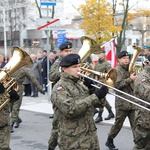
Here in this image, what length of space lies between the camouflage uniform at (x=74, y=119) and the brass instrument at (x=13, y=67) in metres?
1.19

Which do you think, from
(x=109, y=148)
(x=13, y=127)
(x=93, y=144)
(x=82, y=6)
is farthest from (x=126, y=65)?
(x=82, y=6)

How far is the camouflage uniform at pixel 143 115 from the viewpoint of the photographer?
5.07 metres

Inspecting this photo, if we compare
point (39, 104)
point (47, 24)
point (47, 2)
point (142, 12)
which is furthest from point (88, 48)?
point (142, 12)

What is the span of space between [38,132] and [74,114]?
4.75 metres

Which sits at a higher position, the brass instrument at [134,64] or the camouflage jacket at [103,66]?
the brass instrument at [134,64]

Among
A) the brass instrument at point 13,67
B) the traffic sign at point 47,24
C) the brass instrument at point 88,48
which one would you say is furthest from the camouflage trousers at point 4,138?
the traffic sign at point 47,24

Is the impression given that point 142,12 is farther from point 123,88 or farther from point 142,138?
point 142,138

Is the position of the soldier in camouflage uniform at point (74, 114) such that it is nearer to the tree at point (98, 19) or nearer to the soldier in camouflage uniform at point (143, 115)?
the soldier in camouflage uniform at point (143, 115)

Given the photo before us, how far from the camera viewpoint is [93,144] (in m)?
4.26

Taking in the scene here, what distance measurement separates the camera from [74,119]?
417 centimetres

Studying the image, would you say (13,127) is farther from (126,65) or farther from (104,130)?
(126,65)

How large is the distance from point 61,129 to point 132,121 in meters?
2.46

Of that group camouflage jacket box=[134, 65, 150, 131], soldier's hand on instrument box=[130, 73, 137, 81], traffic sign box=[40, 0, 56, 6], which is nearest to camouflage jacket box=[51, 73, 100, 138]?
camouflage jacket box=[134, 65, 150, 131]

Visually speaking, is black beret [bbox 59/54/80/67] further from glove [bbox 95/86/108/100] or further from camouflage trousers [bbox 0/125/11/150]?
camouflage trousers [bbox 0/125/11/150]
